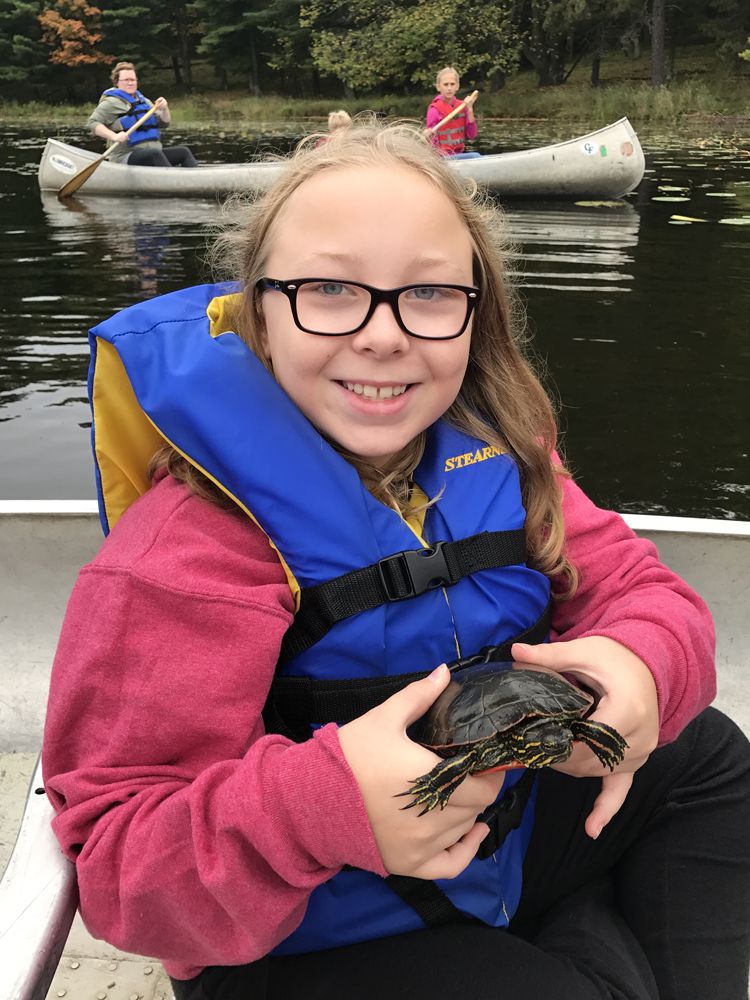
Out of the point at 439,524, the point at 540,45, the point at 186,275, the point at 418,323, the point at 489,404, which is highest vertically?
the point at 540,45

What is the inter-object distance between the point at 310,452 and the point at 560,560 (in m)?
0.51

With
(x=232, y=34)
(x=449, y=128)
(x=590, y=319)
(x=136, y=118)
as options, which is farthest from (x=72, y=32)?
(x=590, y=319)

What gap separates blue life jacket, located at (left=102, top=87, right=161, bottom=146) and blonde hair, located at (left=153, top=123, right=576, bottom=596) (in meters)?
12.6

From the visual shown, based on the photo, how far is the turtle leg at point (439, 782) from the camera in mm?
969

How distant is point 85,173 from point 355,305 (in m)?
12.1

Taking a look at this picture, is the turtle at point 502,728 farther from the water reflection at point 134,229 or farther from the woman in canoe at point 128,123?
the woman in canoe at point 128,123

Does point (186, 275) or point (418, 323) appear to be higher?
point (418, 323)

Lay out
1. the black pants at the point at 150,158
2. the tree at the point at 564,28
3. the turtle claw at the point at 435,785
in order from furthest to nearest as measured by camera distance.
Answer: the tree at the point at 564,28 < the black pants at the point at 150,158 < the turtle claw at the point at 435,785

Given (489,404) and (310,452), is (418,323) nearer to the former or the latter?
(310,452)

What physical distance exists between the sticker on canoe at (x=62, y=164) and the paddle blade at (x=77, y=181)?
0.13 metres

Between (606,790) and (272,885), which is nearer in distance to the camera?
(272,885)

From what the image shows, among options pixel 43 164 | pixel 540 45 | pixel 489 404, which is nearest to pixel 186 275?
pixel 43 164

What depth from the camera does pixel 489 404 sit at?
1.60 m

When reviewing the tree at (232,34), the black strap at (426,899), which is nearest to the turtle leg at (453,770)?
the black strap at (426,899)
